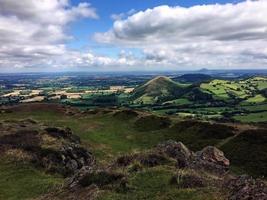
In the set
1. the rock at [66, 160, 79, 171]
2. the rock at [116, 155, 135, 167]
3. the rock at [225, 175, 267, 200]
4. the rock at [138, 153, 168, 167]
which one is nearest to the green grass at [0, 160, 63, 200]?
the rock at [66, 160, 79, 171]

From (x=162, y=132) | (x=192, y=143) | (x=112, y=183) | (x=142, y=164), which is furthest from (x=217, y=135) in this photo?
(x=112, y=183)

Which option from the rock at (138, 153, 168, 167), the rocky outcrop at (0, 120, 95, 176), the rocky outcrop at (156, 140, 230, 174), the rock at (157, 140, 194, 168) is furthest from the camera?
the rocky outcrop at (0, 120, 95, 176)

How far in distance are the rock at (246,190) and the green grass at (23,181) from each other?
16505mm

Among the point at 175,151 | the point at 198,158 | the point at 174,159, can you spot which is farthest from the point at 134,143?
the point at 174,159

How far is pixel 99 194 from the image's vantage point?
24.5 meters

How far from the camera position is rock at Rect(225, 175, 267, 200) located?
2016cm

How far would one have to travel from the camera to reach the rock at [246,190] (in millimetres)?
20156

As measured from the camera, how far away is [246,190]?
68.9 feet

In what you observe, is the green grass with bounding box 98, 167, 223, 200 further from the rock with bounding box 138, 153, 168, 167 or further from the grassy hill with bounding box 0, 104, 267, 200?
the rock with bounding box 138, 153, 168, 167

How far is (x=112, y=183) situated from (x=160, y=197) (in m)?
4.95

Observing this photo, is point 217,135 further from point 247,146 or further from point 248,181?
point 248,181

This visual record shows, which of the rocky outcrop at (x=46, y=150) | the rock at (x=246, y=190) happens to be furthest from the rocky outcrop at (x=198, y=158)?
the rocky outcrop at (x=46, y=150)

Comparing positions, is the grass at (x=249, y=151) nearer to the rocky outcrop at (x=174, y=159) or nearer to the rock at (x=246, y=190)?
the rocky outcrop at (x=174, y=159)

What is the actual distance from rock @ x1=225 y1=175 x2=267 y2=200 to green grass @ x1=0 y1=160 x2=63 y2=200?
54.2ft
